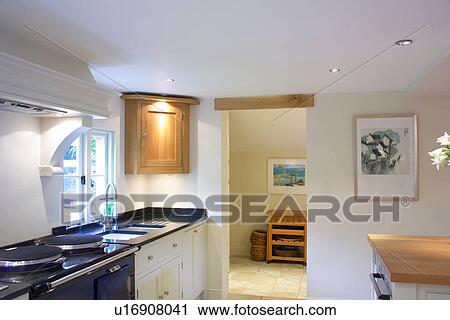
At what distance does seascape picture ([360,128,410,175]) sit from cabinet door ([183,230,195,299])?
180 cm

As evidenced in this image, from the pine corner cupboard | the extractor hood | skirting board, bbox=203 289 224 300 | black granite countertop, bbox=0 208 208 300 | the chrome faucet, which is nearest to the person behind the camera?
black granite countertop, bbox=0 208 208 300

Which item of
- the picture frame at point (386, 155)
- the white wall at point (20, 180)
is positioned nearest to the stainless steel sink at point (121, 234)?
the white wall at point (20, 180)

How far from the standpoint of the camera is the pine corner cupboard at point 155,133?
387cm

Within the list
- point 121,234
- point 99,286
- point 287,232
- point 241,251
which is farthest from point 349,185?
point 241,251

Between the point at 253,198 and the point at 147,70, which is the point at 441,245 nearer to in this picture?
the point at 147,70

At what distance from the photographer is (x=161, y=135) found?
3.99 metres

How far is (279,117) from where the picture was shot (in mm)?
5191

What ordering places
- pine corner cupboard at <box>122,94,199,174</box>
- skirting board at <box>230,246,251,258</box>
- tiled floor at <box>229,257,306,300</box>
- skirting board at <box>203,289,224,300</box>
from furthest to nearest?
skirting board at <box>230,246,251,258</box>
tiled floor at <box>229,257,306,300</box>
skirting board at <box>203,289,224,300</box>
pine corner cupboard at <box>122,94,199,174</box>

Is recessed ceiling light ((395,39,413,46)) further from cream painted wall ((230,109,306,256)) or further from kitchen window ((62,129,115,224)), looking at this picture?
cream painted wall ((230,109,306,256))

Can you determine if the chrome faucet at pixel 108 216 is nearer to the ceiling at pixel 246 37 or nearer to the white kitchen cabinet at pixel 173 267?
the white kitchen cabinet at pixel 173 267

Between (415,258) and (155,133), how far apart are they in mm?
2677

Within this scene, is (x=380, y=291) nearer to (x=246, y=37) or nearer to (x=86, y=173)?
(x=246, y=37)

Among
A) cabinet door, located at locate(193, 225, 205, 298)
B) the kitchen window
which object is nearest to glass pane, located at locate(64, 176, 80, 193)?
the kitchen window

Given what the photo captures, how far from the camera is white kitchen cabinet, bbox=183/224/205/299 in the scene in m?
3.65
